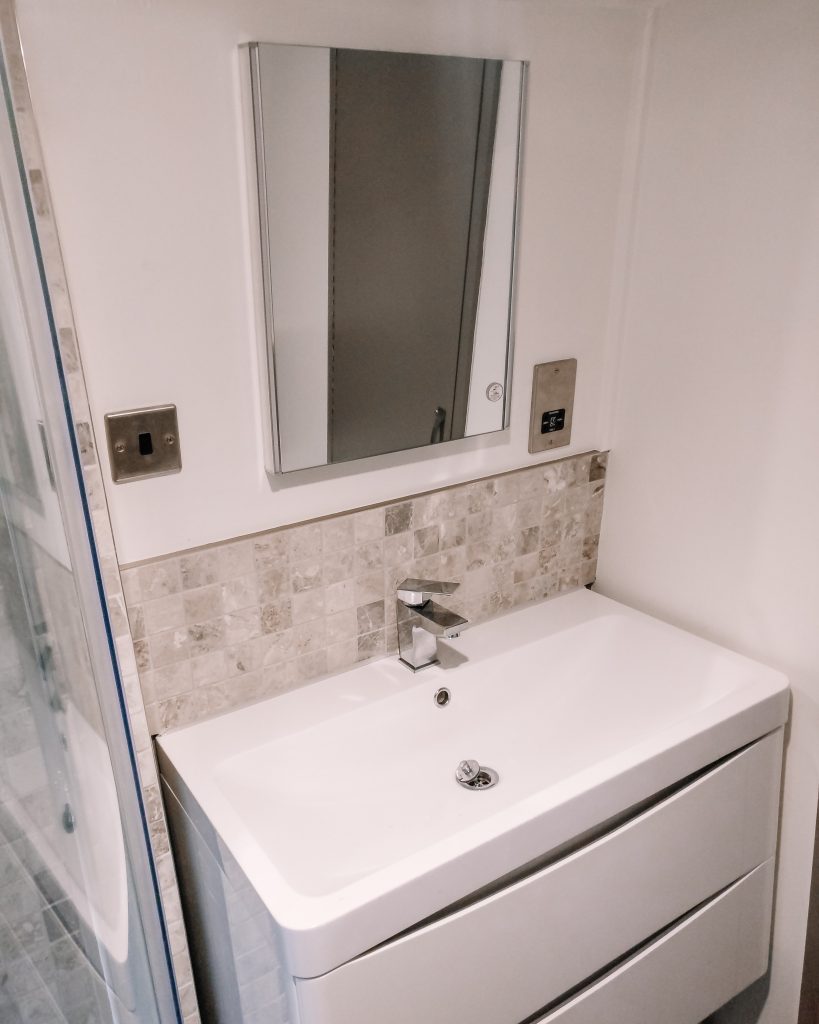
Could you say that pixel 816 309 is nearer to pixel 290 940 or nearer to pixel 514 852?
pixel 514 852

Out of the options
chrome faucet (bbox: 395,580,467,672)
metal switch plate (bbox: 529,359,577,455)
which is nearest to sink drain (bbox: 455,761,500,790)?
chrome faucet (bbox: 395,580,467,672)

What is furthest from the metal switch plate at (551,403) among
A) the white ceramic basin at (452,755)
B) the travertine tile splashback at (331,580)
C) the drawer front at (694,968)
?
the drawer front at (694,968)

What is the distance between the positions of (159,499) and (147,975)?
544 mm

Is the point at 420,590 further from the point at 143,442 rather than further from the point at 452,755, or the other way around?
the point at 143,442

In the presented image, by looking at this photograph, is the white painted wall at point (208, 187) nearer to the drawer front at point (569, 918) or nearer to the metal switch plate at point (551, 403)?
the metal switch plate at point (551, 403)

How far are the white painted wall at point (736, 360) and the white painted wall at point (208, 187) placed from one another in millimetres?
130

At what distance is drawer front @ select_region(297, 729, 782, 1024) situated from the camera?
35.3 inches

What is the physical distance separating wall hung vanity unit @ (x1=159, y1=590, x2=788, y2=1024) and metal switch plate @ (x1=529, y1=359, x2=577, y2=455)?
32 cm

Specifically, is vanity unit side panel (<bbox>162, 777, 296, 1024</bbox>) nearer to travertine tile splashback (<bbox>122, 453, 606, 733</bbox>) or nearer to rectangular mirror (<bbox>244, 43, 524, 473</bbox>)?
travertine tile splashback (<bbox>122, 453, 606, 733</bbox>)

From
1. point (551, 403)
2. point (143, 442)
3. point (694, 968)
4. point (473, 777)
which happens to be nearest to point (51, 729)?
point (143, 442)

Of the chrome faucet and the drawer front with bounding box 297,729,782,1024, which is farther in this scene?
the chrome faucet

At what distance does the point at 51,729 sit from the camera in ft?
2.07

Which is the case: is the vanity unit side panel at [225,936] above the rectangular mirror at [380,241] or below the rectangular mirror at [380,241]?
below

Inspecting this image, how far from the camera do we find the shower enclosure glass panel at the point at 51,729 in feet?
1.81
